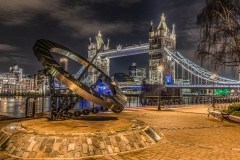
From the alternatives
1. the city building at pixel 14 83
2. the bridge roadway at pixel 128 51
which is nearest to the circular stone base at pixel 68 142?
the bridge roadway at pixel 128 51

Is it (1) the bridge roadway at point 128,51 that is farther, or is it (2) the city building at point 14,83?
(2) the city building at point 14,83

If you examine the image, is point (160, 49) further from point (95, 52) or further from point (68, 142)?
point (68, 142)

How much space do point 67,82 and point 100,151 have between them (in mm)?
2121

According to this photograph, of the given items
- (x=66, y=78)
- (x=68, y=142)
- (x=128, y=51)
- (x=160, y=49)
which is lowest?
(x=68, y=142)

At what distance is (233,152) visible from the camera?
578 cm

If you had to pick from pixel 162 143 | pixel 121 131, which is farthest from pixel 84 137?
pixel 162 143

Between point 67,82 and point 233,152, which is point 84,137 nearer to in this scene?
point 67,82

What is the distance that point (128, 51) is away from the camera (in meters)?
90.8

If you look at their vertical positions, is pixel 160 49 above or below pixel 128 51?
below

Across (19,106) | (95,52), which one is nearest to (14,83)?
(95,52)

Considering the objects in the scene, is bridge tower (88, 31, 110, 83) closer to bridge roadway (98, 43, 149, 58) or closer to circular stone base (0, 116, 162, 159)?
bridge roadway (98, 43, 149, 58)

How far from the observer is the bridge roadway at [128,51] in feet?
278

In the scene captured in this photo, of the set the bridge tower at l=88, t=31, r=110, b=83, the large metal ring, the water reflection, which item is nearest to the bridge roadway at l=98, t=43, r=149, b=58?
the bridge tower at l=88, t=31, r=110, b=83

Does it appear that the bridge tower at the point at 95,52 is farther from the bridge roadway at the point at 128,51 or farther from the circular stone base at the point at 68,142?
the circular stone base at the point at 68,142
